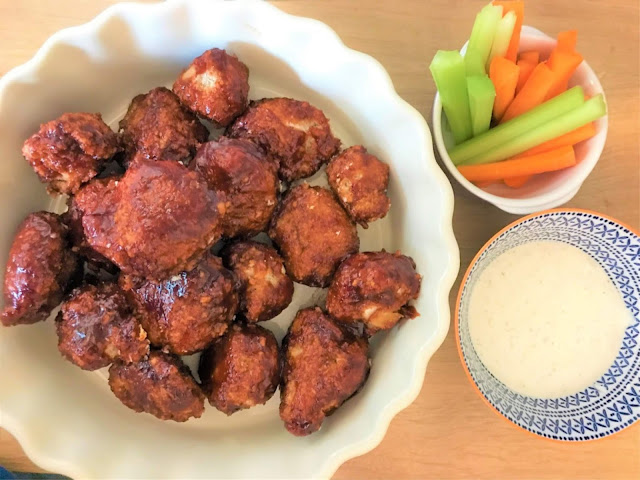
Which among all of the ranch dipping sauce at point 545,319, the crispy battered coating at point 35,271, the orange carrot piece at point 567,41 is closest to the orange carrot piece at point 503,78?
the orange carrot piece at point 567,41

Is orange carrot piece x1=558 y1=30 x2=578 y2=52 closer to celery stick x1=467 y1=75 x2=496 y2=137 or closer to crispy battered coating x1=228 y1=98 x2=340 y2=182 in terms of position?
celery stick x1=467 y1=75 x2=496 y2=137

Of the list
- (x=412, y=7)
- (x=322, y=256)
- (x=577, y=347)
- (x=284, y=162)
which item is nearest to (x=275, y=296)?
(x=322, y=256)

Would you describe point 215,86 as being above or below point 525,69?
above

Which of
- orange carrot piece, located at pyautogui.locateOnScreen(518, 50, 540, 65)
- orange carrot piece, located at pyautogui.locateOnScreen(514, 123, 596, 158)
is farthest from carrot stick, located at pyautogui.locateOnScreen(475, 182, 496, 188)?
orange carrot piece, located at pyautogui.locateOnScreen(518, 50, 540, 65)

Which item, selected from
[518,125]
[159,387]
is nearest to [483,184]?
[518,125]

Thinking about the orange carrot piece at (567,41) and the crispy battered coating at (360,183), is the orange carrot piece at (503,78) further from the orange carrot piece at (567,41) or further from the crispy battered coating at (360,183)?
the crispy battered coating at (360,183)

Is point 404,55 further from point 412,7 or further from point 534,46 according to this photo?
point 534,46

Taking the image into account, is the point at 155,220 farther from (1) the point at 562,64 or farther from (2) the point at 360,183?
(1) the point at 562,64
